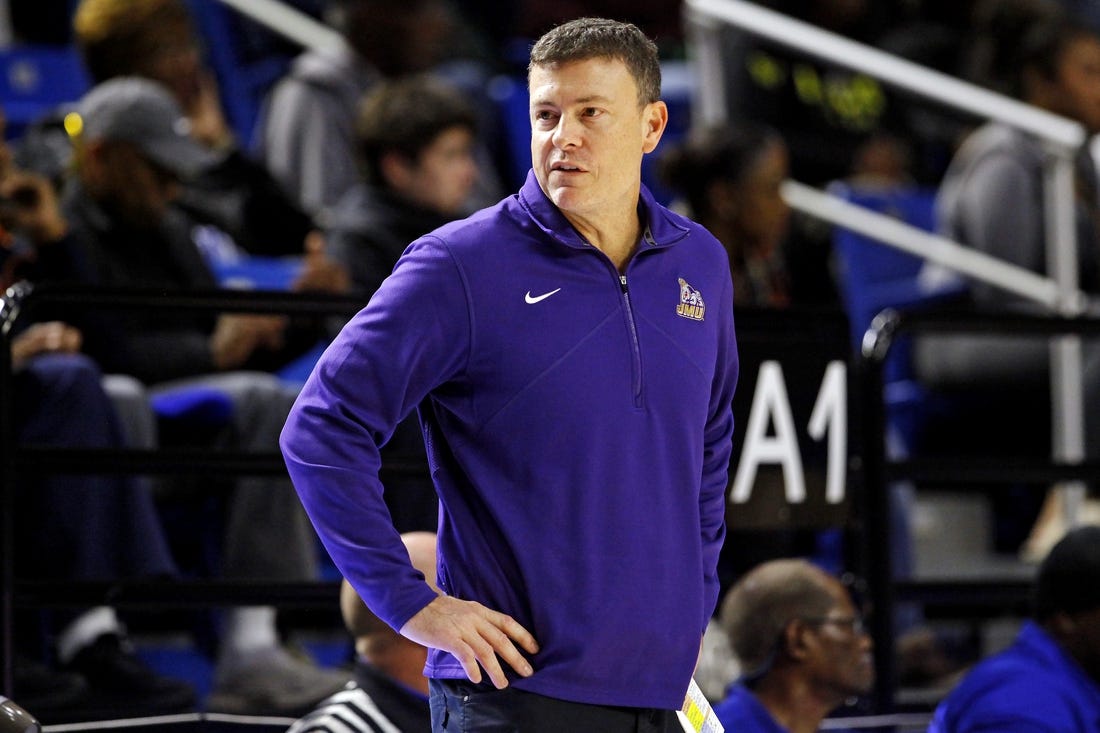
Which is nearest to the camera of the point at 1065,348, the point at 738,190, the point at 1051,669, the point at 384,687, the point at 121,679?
the point at 384,687

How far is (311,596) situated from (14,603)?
0.67 metres

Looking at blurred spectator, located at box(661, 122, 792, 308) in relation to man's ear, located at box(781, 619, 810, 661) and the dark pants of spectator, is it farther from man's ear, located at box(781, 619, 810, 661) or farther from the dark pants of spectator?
the dark pants of spectator

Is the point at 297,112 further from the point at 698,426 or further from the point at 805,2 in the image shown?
the point at 698,426

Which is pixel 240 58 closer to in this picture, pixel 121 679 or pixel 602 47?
pixel 121 679

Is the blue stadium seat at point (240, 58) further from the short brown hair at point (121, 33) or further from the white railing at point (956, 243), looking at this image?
the white railing at point (956, 243)

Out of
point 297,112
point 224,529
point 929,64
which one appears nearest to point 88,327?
point 224,529

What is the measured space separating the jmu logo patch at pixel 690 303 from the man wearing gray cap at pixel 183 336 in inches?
71.9

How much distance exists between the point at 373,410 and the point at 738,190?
352 centimetres

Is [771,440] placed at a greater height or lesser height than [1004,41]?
lesser

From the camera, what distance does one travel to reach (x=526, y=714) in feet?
8.24

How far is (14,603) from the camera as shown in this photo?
3.92 m

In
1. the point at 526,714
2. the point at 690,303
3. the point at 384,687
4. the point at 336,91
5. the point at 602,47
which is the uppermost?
the point at 336,91

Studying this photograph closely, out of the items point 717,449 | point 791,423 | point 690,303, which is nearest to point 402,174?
point 791,423

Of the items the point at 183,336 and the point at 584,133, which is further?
the point at 183,336
